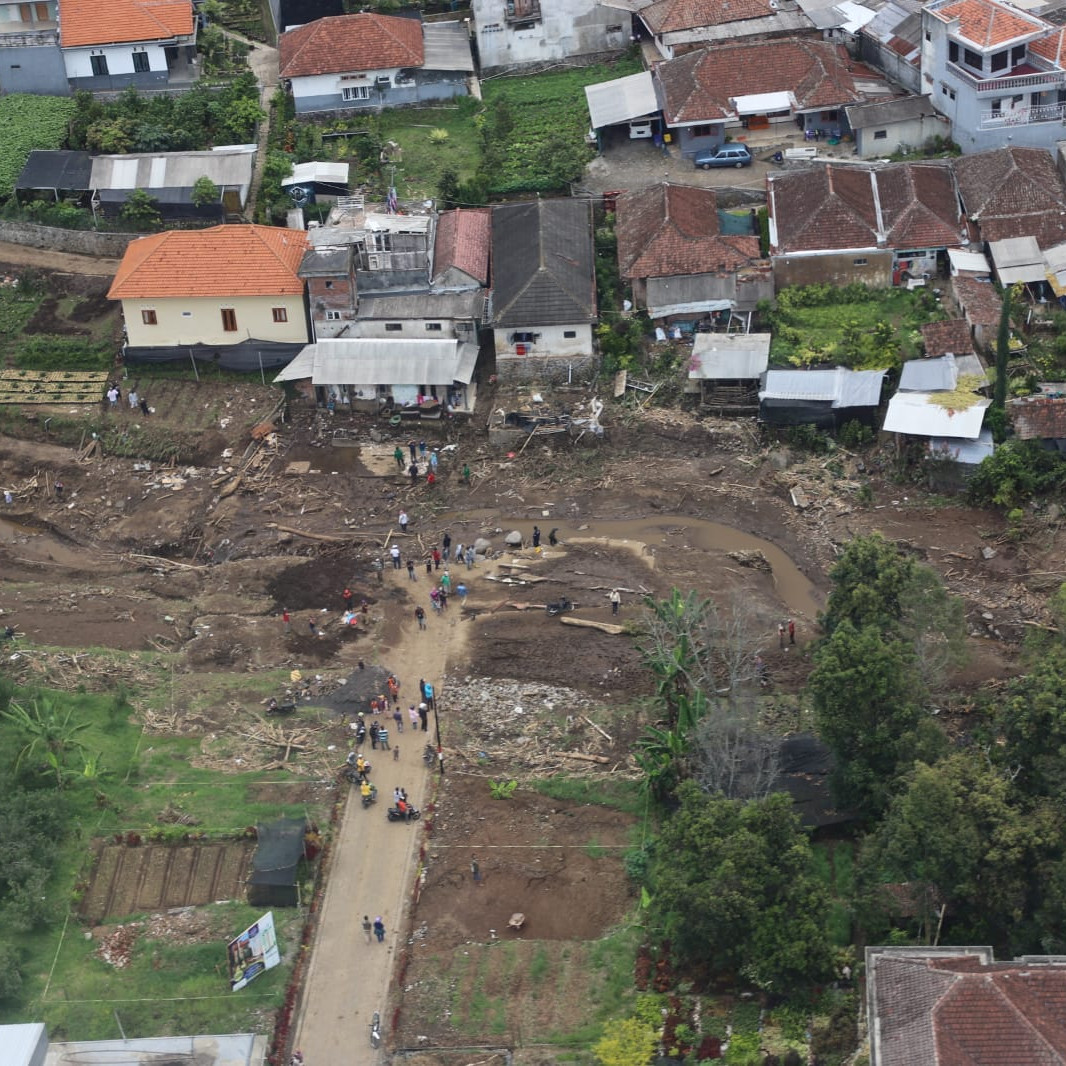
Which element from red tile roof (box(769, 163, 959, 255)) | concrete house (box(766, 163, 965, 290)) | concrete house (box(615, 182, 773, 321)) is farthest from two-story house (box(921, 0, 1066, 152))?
concrete house (box(615, 182, 773, 321))

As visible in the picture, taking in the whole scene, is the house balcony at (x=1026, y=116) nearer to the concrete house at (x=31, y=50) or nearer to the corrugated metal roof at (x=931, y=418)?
the corrugated metal roof at (x=931, y=418)

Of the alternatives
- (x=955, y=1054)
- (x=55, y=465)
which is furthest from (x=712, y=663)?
(x=55, y=465)


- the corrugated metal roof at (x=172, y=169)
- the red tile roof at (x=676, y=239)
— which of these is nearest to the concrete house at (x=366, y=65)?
the corrugated metal roof at (x=172, y=169)

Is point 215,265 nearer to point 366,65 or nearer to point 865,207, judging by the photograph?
point 366,65

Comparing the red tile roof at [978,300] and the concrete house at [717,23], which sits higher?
the concrete house at [717,23]

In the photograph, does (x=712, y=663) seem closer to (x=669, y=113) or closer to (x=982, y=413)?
(x=982, y=413)

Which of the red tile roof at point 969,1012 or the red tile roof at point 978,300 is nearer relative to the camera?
the red tile roof at point 969,1012
